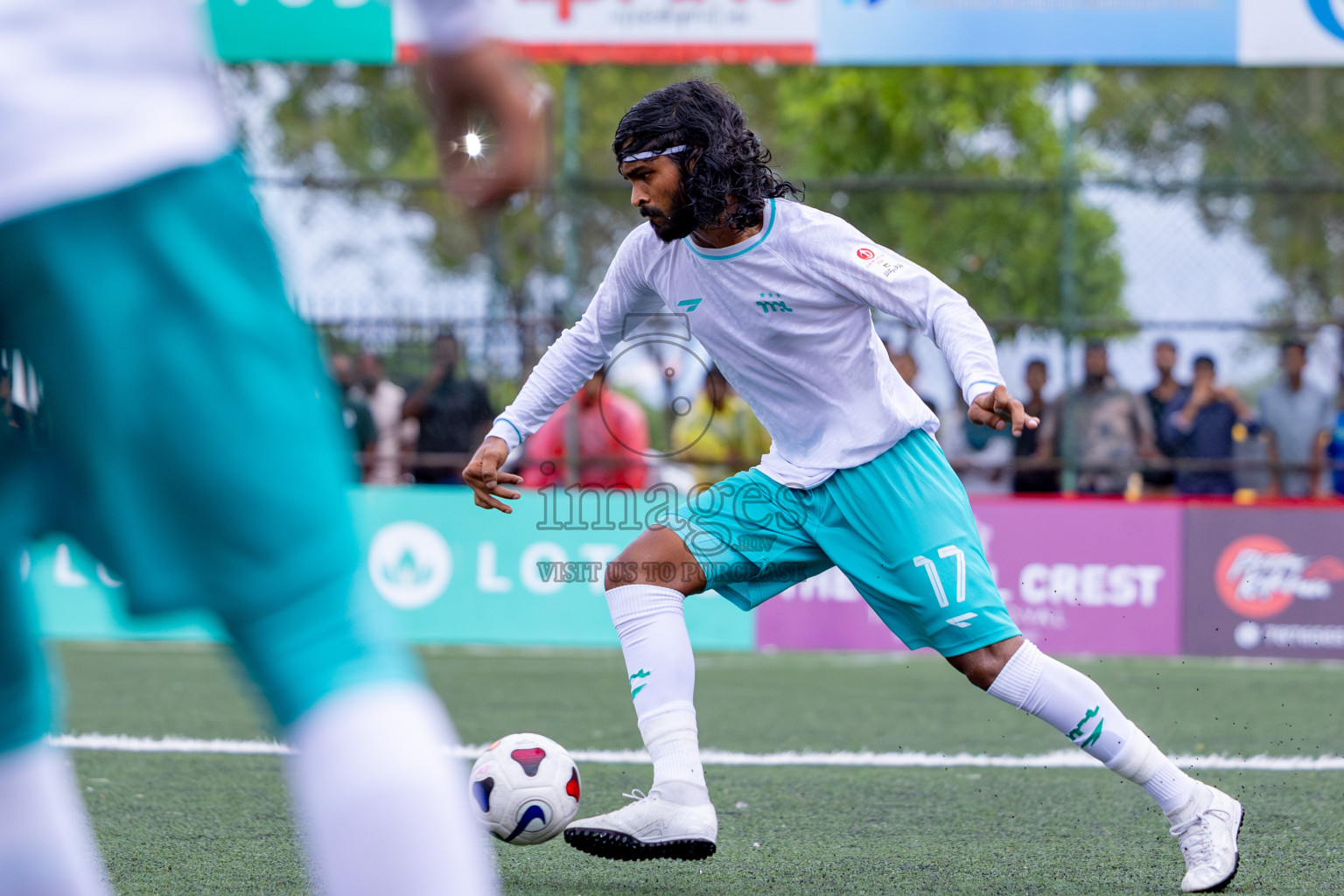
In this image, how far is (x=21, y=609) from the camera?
58.9 inches

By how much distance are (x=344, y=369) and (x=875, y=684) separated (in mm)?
4456

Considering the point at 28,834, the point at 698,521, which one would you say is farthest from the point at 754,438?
the point at 28,834

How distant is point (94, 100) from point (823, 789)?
3735 millimetres

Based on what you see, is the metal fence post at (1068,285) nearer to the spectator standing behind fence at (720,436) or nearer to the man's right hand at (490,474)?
the spectator standing behind fence at (720,436)

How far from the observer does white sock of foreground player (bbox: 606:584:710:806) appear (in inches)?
137

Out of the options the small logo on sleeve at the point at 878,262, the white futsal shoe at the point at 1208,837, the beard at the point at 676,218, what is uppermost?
the beard at the point at 676,218

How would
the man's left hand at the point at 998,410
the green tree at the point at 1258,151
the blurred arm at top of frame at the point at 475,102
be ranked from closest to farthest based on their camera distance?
1. the blurred arm at top of frame at the point at 475,102
2. the man's left hand at the point at 998,410
3. the green tree at the point at 1258,151

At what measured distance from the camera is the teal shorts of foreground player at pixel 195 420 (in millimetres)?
1282

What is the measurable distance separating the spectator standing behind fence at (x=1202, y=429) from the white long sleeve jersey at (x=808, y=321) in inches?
265

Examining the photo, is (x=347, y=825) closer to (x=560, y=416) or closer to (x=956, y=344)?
(x=956, y=344)

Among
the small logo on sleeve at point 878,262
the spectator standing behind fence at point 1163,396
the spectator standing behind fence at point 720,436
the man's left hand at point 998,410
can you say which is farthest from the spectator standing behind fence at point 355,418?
the man's left hand at point 998,410

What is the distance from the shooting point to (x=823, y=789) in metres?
4.65

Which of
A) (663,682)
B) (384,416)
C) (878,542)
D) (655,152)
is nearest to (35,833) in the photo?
(663,682)

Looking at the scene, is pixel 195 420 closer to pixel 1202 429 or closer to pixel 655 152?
pixel 655 152
